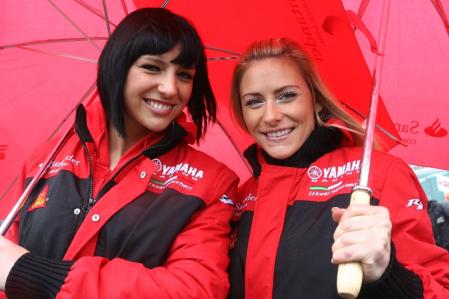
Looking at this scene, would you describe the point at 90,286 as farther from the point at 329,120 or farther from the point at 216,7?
the point at 216,7

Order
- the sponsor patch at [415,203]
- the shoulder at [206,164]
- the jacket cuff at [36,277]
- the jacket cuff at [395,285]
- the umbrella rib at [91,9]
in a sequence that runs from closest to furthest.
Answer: the jacket cuff at [395,285] < the jacket cuff at [36,277] < the sponsor patch at [415,203] < the shoulder at [206,164] < the umbrella rib at [91,9]

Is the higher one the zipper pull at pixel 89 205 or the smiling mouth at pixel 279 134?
the smiling mouth at pixel 279 134

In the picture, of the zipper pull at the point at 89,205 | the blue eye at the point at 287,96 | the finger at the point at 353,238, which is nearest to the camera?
the finger at the point at 353,238

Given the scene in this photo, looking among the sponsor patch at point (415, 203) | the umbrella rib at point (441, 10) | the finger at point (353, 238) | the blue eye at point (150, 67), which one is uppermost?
the umbrella rib at point (441, 10)

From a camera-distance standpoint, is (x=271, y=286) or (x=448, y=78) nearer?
(x=271, y=286)

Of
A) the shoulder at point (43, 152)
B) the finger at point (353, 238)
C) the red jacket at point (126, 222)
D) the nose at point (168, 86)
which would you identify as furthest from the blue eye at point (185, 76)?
the finger at point (353, 238)

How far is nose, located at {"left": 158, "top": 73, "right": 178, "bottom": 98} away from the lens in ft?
7.73

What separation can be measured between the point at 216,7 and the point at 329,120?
0.80 metres

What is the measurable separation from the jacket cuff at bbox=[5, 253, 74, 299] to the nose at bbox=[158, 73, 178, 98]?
0.87m

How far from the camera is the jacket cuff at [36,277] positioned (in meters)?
1.82

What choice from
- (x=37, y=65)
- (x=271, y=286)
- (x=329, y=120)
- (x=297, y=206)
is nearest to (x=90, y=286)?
(x=271, y=286)

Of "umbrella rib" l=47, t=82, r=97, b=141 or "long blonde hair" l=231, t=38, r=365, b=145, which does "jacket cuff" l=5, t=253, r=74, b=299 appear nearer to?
"umbrella rib" l=47, t=82, r=97, b=141

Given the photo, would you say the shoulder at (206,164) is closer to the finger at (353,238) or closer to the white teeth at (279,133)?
the white teeth at (279,133)

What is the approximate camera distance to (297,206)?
221 cm
